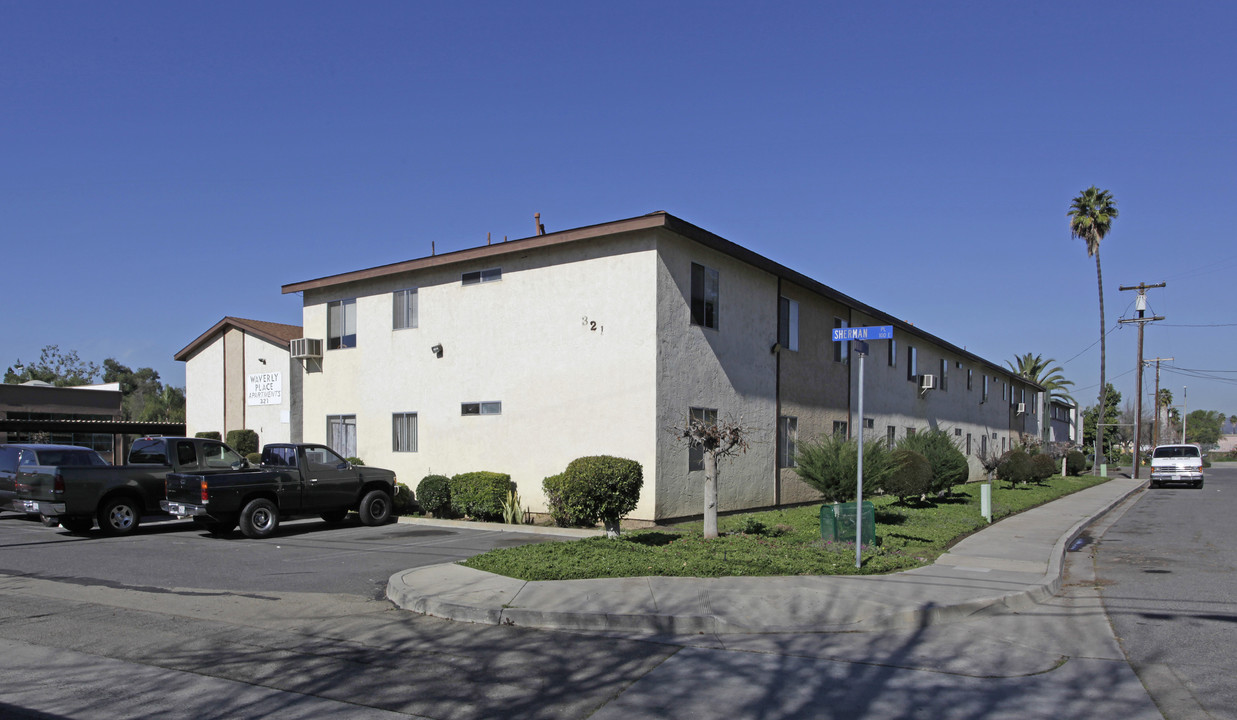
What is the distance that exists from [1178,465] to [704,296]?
31671 mm

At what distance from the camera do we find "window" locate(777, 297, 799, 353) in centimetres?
2075

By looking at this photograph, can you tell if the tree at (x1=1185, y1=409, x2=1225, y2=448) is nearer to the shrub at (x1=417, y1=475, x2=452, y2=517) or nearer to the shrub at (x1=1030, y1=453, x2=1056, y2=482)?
the shrub at (x1=1030, y1=453, x2=1056, y2=482)

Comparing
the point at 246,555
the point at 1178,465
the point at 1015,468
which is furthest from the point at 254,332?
the point at 1178,465

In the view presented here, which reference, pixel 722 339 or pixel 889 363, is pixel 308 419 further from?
pixel 889 363

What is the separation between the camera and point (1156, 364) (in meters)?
66.8

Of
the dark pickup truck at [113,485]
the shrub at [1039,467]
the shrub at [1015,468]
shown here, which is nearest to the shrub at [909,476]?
the shrub at [1015,468]

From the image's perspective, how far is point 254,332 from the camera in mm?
24672

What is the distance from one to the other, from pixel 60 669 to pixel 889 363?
2626 cm

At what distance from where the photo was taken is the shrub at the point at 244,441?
23.9 m

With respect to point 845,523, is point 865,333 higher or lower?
higher

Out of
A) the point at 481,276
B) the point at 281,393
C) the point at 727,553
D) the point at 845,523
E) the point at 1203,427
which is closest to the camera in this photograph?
the point at 727,553

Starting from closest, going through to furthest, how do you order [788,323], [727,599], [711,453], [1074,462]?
[727,599] < [711,453] < [788,323] < [1074,462]

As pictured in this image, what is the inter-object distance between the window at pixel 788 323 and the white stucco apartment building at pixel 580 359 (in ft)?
0.18

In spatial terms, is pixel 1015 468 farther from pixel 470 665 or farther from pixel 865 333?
pixel 470 665
